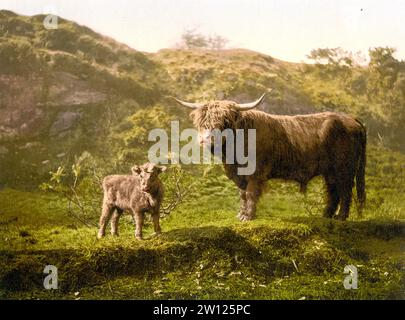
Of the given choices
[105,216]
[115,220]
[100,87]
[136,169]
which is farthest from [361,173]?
[100,87]

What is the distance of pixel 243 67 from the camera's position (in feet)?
28.0

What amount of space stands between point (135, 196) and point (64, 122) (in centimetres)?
189

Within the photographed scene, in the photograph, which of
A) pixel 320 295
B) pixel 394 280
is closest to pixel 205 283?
pixel 320 295

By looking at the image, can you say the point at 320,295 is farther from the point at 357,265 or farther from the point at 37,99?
the point at 37,99

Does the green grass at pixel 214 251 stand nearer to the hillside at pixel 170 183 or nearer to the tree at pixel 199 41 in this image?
the hillside at pixel 170 183

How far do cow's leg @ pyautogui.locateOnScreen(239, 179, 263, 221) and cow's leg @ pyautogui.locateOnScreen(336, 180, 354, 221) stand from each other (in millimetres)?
1226

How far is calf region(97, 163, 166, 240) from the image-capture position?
272 inches

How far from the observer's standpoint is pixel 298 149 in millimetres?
7855

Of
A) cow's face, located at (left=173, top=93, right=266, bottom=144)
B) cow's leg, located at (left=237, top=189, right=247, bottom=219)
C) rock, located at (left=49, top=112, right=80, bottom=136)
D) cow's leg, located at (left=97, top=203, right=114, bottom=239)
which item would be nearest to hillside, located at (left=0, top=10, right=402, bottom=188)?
rock, located at (left=49, top=112, right=80, bottom=136)

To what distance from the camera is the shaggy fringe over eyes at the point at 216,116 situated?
7.41 metres

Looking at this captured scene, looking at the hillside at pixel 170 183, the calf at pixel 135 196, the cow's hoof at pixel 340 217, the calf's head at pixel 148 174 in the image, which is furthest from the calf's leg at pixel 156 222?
the cow's hoof at pixel 340 217

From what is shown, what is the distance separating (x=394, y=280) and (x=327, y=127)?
223 cm

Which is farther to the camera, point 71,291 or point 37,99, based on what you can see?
point 37,99

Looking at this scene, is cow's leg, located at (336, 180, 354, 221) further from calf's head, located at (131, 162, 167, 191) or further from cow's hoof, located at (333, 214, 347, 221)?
calf's head, located at (131, 162, 167, 191)
